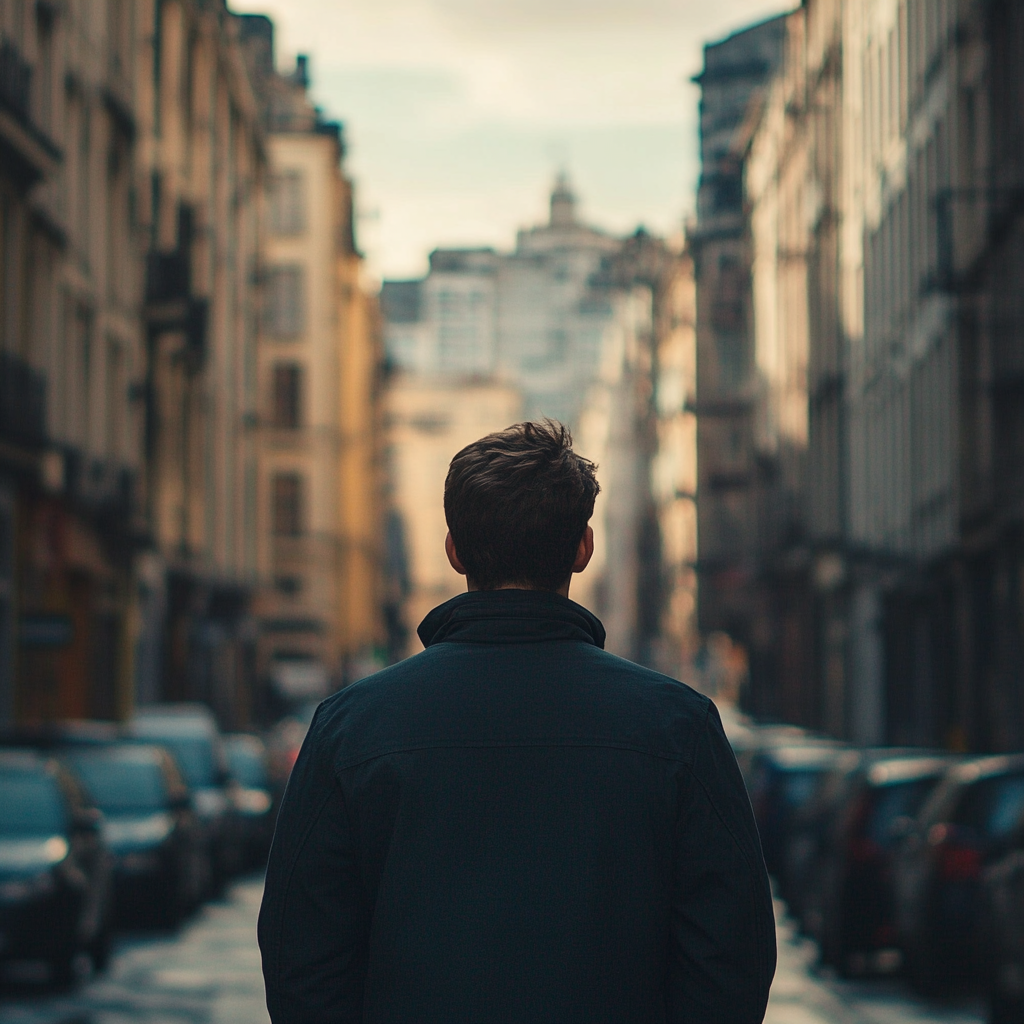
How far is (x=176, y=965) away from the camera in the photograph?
17.4m

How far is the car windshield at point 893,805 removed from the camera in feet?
53.4

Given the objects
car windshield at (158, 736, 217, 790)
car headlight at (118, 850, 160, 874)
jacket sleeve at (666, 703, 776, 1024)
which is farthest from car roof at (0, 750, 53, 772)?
jacket sleeve at (666, 703, 776, 1024)

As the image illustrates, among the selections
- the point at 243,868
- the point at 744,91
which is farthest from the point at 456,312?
the point at 243,868

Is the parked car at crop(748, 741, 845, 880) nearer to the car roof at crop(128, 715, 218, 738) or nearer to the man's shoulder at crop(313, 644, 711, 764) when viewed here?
the car roof at crop(128, 715, 218, 738)

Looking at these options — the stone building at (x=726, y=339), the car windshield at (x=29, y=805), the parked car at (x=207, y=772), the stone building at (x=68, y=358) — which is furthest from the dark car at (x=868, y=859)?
the stone building at (x=726, y=339)

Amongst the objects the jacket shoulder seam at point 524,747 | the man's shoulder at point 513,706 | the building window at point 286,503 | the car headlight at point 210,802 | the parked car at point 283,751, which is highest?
the building window at point 286,503

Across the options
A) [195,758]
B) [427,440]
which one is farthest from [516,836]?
[427,440]

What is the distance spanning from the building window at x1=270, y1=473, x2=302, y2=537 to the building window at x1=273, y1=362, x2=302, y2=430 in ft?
5.95

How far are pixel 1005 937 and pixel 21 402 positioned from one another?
64.7 ft

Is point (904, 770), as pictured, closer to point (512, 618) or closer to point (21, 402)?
point (512, 618)

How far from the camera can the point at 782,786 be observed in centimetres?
2466

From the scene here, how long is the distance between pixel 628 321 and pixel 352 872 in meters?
129

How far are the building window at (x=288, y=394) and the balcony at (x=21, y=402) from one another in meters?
49.3

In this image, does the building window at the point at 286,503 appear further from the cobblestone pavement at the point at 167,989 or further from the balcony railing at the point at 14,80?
the cobblestone pavement at the point at 167,989
